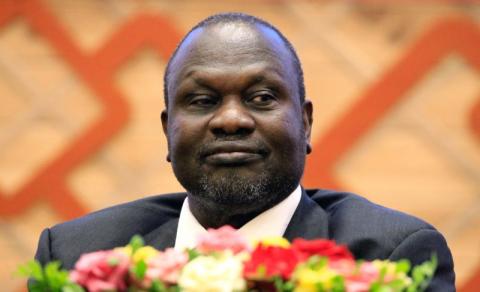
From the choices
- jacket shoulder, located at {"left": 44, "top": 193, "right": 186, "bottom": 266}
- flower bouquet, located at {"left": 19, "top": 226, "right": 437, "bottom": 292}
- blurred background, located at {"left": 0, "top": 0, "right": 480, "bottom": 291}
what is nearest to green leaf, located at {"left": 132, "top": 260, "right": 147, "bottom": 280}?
flower bouquet, located at {"left": 19, "top": 226, "right": 437, "bottom": 292}

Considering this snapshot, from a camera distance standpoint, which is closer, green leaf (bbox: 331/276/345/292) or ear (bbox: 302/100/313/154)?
green leaf (bbox: 331/276/345/292)

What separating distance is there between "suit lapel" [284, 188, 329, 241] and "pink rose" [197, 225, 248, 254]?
397mm

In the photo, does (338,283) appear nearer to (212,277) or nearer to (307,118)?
(212,277)

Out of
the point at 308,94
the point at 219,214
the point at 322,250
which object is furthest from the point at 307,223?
the point at 308,94

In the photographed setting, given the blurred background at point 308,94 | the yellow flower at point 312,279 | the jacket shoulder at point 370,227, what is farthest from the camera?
the blurred background at point 308,94

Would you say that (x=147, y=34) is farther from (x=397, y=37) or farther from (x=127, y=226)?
(x=127, y=226)

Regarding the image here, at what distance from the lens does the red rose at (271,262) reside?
38.8 inches

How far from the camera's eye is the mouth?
137 centimetres

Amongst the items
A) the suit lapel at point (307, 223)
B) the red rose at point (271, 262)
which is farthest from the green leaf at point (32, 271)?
the suit lapel at point (307, 223)

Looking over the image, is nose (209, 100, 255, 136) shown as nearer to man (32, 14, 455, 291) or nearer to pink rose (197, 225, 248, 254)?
man (32, 14, 455, 291)

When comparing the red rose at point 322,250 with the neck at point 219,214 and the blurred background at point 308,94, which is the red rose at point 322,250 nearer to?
the neck at point 219,214

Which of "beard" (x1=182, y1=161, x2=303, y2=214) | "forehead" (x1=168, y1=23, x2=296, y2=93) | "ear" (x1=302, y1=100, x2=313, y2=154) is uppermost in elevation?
"forehead" (x1=168, y1=23, x2=296, y2=93)

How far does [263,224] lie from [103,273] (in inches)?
18.0

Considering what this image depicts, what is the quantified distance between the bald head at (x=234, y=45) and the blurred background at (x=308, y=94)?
5.06 ft
